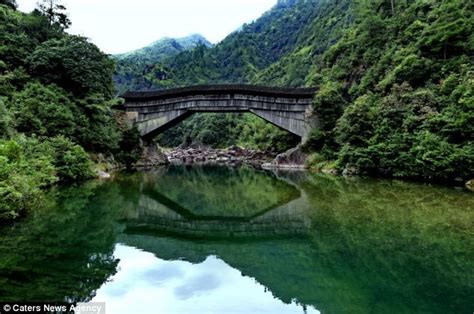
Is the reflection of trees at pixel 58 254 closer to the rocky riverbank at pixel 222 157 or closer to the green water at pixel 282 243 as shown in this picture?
the green water at pixel 282 243

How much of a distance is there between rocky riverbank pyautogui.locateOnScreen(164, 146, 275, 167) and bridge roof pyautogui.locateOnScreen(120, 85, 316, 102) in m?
8.96

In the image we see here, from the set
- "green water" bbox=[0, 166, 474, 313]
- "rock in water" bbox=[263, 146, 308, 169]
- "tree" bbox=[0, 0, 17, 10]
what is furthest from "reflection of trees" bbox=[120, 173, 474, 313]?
"tree" bbox=[0, 0, 17, 10]

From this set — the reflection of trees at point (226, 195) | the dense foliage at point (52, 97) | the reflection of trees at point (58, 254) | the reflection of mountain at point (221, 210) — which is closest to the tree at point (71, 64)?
the dense foliage at point (52, 97)

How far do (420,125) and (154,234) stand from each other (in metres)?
16.6

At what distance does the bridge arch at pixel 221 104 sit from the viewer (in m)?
32.6

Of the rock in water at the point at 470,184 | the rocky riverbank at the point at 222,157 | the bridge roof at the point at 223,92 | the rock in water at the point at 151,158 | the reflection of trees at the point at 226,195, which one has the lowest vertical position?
the rocky riverbank at the point at 222,157

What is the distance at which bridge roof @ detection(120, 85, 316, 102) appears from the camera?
32531 millimetres

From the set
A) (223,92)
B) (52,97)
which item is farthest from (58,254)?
(223,92)

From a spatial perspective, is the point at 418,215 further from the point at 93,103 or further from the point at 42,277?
the point at 93,103

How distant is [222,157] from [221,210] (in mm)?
34273

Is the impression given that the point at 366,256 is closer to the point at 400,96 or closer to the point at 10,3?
the point at 400,96

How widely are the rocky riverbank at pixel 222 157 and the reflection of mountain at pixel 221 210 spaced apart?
69.4 ft

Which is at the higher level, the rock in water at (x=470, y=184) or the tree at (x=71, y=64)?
the tree at (x=71, y=64)

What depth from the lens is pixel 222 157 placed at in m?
48.4
